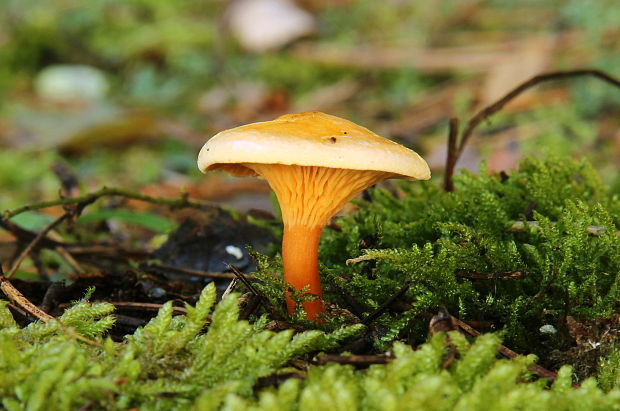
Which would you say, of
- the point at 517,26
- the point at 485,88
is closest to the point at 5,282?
the point at 485,88

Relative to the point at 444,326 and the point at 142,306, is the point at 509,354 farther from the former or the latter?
the point at 142,306

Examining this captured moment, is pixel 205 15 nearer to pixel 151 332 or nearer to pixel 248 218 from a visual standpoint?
pixel 248 218

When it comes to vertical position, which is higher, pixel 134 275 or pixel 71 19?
pixel 71 19

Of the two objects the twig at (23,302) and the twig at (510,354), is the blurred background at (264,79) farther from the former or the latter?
the twig at (510,354)

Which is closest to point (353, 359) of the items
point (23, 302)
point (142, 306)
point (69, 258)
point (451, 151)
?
point (142, 306)

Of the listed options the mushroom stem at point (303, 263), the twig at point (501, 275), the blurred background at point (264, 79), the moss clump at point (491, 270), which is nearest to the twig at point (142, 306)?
the mushroom stem at point (303, 263)
